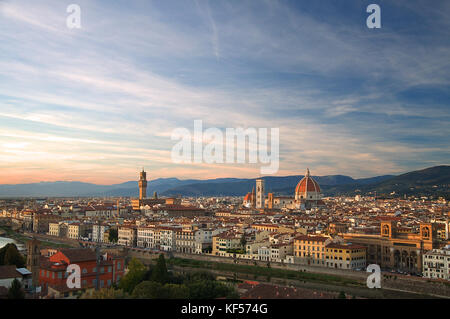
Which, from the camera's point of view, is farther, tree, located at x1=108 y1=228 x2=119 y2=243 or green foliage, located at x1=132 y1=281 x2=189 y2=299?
tree, located at x1=108 y1=228 x2=119 y2=243

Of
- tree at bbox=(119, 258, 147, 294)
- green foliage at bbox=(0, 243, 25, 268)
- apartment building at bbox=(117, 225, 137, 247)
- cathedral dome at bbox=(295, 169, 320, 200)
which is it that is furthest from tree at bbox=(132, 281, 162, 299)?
cathedral dome at bbox=(295, 169, 320, 200)

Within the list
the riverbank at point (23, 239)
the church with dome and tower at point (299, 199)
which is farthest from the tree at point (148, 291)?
the church with dome and tower at point (299, 199)

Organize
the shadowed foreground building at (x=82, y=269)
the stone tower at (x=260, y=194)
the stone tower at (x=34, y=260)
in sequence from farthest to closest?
the stone tower at (x=260, y=194), the stone tower at (x=34, y=260), the shadowed foreground building at (x=82, y=269)

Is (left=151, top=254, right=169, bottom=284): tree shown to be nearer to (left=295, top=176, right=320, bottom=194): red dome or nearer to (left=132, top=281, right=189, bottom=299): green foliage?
(left=132, top=281, right=189, bottom=299): green foliage

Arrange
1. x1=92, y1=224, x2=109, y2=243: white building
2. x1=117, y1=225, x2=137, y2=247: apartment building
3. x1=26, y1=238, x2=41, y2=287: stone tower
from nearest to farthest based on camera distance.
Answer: x1=26, y1=238, x2=41, y2=287: stone tower
x1=117, y1=225, x2=137, y2=247: apartment building
x1=92, y1=224, x2=109, y2=243: white building

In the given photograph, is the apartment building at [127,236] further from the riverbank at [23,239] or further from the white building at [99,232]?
the riverbank at [23,239]

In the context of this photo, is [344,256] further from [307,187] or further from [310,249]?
[307,187]

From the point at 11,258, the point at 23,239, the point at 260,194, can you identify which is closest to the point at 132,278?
the point at 11,258
